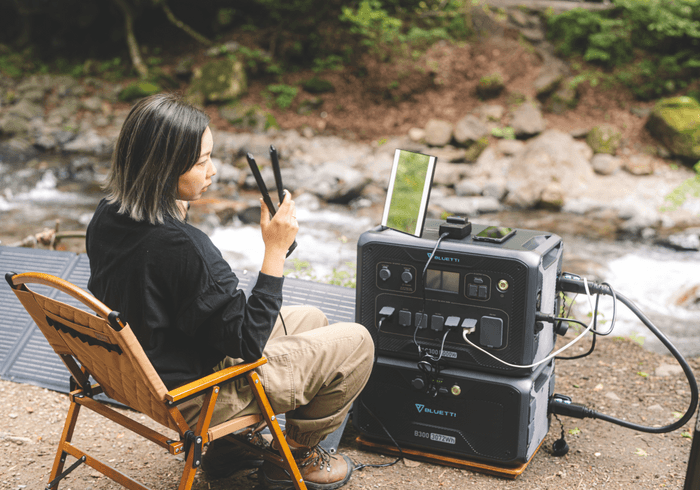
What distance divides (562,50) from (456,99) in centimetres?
276

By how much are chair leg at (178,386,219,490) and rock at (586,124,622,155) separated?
991 centimetres

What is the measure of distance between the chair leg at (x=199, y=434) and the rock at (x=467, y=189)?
7.89 metres

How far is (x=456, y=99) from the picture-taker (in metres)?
12.4

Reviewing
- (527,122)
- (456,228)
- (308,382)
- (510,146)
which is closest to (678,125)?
(527,122)

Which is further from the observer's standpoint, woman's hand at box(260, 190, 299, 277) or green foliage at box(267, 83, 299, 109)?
green foliage at box(267, 83, 299, 109)

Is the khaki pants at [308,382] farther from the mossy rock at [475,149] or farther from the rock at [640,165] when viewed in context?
the rock at [640,165]

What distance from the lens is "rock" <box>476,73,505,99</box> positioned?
1201cm

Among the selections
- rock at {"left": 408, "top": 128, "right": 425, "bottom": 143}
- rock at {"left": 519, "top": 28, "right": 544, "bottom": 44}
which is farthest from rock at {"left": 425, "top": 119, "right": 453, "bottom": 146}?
rock at {"left": 519, "top": 28, "right": 544, "bottom": 44}

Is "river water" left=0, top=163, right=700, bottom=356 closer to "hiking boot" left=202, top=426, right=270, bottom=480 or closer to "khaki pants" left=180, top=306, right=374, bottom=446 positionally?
"hiking boot" left=202, top=426, right=270, bottom=480

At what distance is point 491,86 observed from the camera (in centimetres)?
1204

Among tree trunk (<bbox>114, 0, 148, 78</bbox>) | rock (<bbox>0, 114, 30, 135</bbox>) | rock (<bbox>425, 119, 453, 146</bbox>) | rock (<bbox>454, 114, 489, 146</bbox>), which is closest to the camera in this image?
rock (<bbox>454, 114, 489, 146</bbox>)

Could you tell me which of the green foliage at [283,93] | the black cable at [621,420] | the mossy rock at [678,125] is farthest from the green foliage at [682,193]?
the green foliage at [283,93]

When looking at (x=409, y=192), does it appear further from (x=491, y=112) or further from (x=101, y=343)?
(x=491, y=112)

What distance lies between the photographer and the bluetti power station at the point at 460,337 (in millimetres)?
2307
